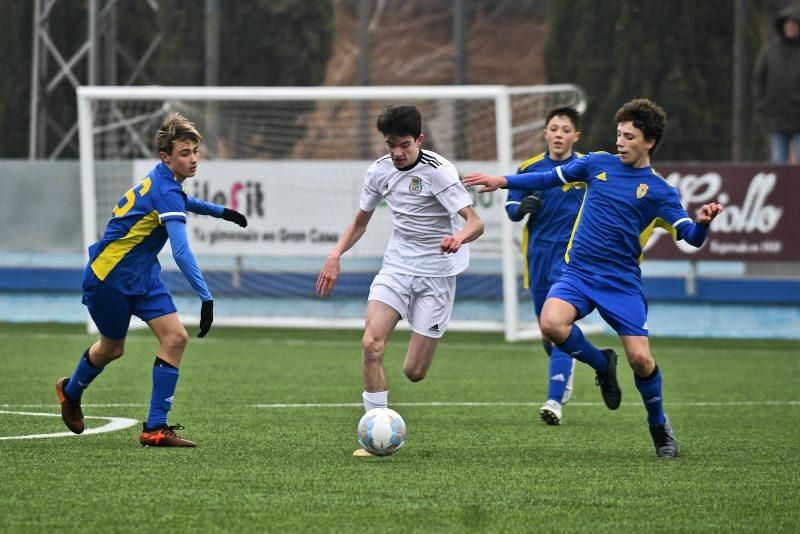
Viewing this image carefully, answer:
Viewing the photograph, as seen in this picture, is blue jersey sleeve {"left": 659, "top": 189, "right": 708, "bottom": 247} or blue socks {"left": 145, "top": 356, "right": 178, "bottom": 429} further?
blue socks {"left": 145, "top": 356, "right": 178, "bottom": 429}

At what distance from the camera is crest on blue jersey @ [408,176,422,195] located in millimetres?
8242

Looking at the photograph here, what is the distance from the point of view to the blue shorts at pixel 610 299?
7781mm

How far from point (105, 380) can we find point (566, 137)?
4236mm

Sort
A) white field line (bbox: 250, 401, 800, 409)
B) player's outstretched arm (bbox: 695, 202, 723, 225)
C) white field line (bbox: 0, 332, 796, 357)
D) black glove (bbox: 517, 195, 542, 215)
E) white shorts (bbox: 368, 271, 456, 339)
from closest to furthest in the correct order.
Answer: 1. player's outstretched arm (bbox: 695, 202, 723, 225)
2. white shorts (bbox: 368, 271, 456, 339)
3. black glove (bbox: 517, 195, 542, 215)
4. white field line (bbox: 250, 401, 800, 409)
5. white field line (bbox: 0, 332, 796, 357)

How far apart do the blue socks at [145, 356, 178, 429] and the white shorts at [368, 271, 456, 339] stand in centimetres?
113

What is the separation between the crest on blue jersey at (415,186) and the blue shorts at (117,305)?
4.58 ft

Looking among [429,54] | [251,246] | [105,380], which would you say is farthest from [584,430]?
[429,54]

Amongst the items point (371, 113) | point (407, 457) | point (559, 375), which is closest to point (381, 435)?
point (407, 457)

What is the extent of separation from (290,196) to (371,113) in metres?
8.11

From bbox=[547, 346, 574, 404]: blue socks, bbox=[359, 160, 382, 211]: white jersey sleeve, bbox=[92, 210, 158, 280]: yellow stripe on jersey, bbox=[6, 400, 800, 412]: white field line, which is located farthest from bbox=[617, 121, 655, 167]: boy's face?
bbox=[6, 400, 800, 412]: white field line

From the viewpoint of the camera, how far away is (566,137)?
9617 mm

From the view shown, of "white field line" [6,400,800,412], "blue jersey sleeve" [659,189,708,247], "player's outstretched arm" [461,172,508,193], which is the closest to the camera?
"blue jersey sleeve" [659,189,708,247]

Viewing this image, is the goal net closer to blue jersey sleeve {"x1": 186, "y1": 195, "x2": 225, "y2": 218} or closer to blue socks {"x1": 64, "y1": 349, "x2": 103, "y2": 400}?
blue jersey sleeve {"x1": 186, "y1": 195, "x2": 225, "y2": 218}

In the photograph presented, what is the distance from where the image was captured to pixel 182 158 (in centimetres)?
786
